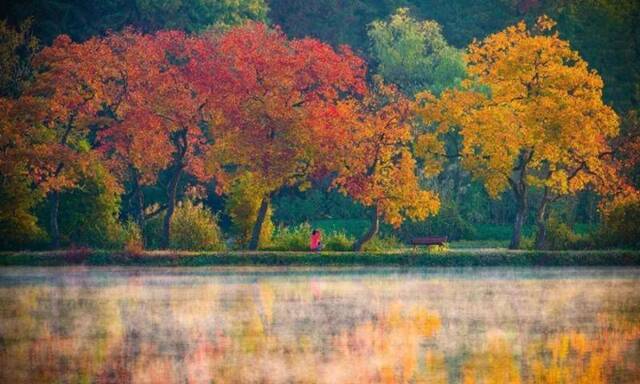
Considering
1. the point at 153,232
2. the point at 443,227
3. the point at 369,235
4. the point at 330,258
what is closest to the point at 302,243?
the point at 369,235

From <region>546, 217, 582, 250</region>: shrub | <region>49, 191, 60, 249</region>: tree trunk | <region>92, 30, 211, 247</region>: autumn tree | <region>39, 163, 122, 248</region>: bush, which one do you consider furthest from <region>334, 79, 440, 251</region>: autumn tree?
<region>49, 191, 60, 249</region>: tree trunk

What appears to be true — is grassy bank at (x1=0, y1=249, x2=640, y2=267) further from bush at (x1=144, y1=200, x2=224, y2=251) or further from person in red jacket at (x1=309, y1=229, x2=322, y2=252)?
bush at (x1=144, y1=200, x2=224, y2=251)

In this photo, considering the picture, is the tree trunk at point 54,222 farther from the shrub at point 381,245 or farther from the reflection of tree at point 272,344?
the reflection of tree at point 272,344

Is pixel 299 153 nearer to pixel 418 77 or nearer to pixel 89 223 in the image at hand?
pixel 89 223

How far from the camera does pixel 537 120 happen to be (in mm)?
44688

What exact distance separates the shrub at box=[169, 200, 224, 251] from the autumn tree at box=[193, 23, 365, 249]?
4.17 feet

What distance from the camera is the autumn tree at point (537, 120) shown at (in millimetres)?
44312

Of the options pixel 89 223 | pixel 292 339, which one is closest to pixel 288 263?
pixel 89 223

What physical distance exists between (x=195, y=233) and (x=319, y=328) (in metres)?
20.1

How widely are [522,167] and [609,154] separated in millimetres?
3561

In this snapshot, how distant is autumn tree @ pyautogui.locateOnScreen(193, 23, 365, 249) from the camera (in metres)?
43.4

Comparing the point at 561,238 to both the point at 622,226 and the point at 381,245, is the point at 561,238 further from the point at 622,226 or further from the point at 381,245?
the point at 381,245

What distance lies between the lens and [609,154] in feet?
156

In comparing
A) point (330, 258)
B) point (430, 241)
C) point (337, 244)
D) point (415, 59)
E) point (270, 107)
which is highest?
point (415, 59)
